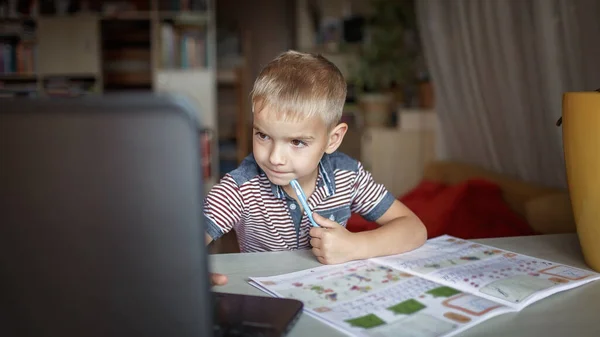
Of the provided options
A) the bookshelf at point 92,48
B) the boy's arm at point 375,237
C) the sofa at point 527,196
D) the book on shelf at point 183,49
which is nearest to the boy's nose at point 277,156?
the boy's arm at point 375,237

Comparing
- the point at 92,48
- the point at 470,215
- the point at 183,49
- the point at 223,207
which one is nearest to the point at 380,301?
the point at 223,207

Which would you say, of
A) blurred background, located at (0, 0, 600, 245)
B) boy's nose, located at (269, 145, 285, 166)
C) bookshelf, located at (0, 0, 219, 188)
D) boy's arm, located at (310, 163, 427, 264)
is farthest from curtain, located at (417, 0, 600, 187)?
bookshelf, located at (0, 0, 219, 188)

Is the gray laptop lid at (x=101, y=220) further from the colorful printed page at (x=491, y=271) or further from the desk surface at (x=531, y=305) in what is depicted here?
the colorful printed page at (x=491, y=271)

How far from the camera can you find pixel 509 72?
228 cm

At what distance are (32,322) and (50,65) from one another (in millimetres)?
4530

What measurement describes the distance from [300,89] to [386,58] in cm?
310

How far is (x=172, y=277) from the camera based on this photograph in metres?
0.41

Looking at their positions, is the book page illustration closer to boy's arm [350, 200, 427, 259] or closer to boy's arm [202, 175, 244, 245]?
boy's arm [350, 200, 427, 259]

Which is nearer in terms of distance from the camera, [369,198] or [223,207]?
[223,207]

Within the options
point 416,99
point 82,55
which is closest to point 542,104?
point 416,99

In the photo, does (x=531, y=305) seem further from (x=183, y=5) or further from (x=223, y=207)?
(x=183, y=5)

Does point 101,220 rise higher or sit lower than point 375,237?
higher

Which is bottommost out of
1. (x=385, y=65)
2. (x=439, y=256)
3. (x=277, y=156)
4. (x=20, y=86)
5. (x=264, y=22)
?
(x=439, y=256)

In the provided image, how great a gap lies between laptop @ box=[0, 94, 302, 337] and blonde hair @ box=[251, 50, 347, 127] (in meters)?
0.56
